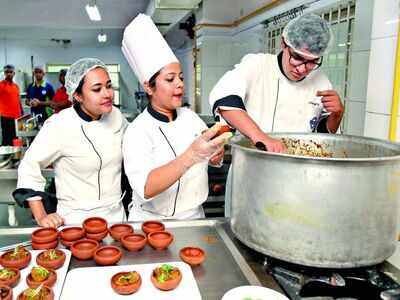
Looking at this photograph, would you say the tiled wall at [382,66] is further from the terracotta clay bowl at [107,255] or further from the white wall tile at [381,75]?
the terracotta clay bowl at [107,255]

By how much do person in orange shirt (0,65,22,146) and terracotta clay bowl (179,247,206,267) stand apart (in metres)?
6.37

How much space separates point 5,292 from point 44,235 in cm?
30

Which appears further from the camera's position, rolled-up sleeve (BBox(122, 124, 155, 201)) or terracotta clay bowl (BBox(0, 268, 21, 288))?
rolled-up sleeve (BBox(122, 124, 155, 201))

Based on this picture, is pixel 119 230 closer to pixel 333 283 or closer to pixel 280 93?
pixel 333 283

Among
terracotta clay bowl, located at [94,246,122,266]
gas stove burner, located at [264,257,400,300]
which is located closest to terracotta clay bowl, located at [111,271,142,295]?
terracotta clay bowl, located at [94,246,122,266]

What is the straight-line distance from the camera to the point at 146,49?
152 centimetres

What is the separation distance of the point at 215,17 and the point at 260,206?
3962 mm

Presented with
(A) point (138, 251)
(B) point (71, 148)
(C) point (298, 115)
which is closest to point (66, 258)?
(A) point (138, 251)

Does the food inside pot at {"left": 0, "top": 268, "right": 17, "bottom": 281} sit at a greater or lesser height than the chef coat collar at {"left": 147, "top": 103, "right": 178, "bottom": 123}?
lesser

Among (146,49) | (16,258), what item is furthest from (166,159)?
(16,258)

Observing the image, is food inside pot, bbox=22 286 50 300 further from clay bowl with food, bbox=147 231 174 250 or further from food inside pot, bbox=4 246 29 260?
clay bowl with food, bbox=147 231 174 250

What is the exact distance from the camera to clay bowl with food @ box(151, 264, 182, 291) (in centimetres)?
87

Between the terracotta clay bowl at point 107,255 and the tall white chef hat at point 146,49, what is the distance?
73 centimetres

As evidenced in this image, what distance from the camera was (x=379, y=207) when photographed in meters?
0.87
